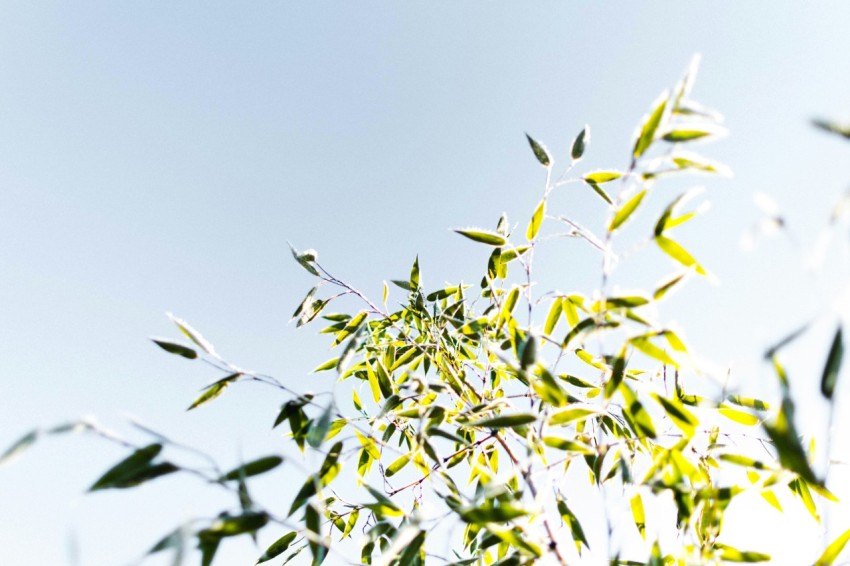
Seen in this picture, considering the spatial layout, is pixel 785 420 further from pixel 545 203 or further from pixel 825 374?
pixel 545 203

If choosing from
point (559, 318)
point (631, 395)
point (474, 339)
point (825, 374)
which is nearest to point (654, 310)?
point (631, 395)

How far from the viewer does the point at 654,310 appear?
2.76 feet

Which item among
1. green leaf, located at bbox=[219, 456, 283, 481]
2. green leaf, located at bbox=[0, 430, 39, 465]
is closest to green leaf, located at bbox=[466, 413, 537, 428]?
green leaf, located at bbox=[219, 456, 283, 481]

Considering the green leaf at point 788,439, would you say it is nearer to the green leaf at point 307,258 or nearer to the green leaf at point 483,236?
the green leaf at point 483,236


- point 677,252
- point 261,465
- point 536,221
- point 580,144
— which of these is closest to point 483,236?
point 536,221

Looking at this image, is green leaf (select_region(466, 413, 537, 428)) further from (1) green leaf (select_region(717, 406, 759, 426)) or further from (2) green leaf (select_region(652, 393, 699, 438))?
(1) green leaf (select_region(717, 406, 759, 426))

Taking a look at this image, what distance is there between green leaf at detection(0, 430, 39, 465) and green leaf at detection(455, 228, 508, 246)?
0.76 metres

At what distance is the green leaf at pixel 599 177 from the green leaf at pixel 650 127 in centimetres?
31

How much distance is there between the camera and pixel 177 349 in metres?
0.94

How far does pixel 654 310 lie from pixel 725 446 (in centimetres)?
51

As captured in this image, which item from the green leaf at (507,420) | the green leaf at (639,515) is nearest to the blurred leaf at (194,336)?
the green leaf at (507,420)

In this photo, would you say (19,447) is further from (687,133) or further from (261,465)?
(687,133)

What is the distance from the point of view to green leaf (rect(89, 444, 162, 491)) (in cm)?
75

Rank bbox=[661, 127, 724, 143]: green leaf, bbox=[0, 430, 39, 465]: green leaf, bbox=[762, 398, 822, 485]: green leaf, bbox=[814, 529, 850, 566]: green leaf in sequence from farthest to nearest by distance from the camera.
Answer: bbox=[814, 529, 850, 566]: green leaf < bbox=[661, 127, 724, 143]: green leaf < bbox=[0, 430, 39, 465]: green leaf < bbox=[762, 398, 822, 485]: green leaf
